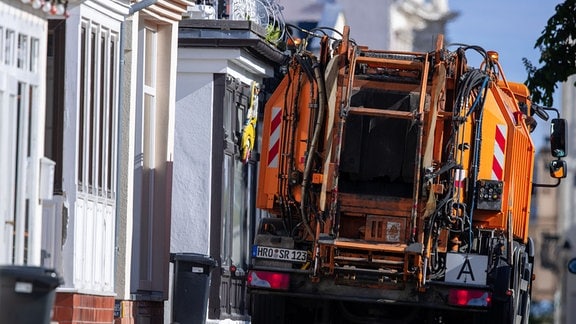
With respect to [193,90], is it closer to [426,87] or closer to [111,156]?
[111,156]

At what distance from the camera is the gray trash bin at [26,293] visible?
1492 centimetres

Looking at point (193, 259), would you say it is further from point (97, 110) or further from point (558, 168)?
point (558, 168)

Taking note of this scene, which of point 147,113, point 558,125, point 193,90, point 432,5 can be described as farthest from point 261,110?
point 432,5

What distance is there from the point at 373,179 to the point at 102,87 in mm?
3317

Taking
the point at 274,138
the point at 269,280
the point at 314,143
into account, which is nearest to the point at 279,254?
the point at 269,280

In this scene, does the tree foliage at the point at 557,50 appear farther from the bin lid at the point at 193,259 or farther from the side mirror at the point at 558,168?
the bin lid at the point at 193,259

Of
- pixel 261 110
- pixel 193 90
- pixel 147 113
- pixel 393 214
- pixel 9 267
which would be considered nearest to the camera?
pixel 9 267

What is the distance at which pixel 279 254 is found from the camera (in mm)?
20391

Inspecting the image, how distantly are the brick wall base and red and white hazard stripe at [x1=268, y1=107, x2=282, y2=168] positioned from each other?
93.6 inches

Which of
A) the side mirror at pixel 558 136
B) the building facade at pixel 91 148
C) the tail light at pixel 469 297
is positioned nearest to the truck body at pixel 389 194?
the tail light at pixel 469 297

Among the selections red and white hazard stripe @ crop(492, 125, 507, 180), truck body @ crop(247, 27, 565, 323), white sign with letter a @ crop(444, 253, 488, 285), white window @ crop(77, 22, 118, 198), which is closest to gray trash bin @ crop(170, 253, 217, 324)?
white window @ crop(77, 22, 118, 198)

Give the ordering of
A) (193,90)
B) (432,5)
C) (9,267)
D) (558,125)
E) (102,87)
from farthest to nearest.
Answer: (432,5) → (193,90) → (558,125) → (102,87) → (9,267)

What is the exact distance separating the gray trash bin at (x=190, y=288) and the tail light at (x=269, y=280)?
361cm

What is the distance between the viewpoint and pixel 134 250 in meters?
24.5
